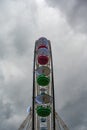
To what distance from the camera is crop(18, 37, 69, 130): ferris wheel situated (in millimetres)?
53812

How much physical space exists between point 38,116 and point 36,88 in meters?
5.40

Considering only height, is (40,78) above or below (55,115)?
above

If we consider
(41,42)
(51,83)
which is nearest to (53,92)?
(51,83)

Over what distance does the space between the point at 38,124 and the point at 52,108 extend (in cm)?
395

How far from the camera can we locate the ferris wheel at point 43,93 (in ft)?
177

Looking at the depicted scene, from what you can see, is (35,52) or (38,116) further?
(35,52)

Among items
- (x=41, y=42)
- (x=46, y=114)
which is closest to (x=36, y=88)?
(x=46, y=114)

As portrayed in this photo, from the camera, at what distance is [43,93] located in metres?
55.5

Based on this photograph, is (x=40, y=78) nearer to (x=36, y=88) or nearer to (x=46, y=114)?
(x=36, y=88)

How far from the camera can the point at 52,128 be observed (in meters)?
53.4

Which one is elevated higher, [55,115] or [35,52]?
[35,52]

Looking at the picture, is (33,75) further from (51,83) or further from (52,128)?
(52,128)

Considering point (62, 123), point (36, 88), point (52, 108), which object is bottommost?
point (62, 123)

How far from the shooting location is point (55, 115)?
56906 millimetres
